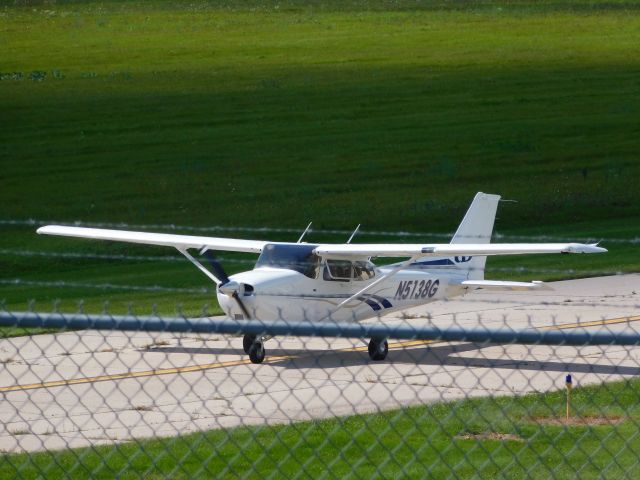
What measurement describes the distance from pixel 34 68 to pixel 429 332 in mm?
48790

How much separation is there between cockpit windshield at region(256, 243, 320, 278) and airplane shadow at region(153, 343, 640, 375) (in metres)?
1.09

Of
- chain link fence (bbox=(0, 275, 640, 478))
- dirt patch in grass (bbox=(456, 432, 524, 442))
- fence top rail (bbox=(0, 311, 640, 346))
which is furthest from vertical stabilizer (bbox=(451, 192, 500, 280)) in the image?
fence top rail (bbox=(0, 311, 640, 346))

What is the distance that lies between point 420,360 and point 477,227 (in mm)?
3566

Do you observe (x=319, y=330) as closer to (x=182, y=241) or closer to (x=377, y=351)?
(x=377, y=351)

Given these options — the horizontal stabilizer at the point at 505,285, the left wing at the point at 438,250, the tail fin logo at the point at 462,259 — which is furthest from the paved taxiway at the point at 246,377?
the left wing at the point at 438,250

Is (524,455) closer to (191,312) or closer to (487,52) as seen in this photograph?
(191,312)

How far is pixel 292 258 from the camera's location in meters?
18.7

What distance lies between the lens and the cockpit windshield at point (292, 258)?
1862 cm

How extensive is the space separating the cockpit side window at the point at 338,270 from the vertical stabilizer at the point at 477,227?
251cm

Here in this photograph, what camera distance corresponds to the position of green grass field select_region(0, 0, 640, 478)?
13312mm

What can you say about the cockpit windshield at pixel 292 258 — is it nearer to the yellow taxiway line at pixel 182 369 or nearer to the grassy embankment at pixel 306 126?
the yellow taxiway line at pixel 182 369

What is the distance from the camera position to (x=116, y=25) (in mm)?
63062

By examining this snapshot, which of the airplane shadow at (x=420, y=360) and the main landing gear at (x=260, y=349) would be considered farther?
the main landing gear at (x=260, y=349)

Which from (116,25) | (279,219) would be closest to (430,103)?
(279,219)
